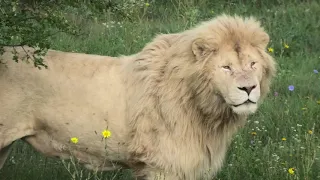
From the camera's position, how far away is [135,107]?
4141 mm

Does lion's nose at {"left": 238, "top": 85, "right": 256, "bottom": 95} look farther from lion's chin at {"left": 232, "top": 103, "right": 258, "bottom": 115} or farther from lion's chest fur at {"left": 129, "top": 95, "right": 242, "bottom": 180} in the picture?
lion's chest fur at {"left": 129, "top": 95, "right": 242, "bottom": 180}

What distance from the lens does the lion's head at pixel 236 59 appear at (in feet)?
12.1

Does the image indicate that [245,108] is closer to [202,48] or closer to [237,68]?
[237,68]

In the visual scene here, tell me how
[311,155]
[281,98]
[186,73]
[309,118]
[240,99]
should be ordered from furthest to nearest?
[281,98] < [309,118] < [311,155] < [186,73] < [240,99]

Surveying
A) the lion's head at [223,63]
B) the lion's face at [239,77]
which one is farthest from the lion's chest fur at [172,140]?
the lion's face at [239,77]

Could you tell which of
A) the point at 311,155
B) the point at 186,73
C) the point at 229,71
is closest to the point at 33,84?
the point at 186,73

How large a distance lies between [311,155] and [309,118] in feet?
3.42

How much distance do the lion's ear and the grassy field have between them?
911mm

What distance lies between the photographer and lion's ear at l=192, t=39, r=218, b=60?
3.87m

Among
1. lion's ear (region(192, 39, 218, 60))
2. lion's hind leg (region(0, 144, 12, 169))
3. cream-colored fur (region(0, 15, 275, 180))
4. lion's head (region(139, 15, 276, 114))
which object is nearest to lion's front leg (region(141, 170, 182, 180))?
cream-colored fur (region(0, 15, 275, 180))

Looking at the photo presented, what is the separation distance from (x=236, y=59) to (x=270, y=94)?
119 inches

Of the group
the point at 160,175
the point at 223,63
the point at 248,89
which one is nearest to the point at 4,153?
the point at 160,175

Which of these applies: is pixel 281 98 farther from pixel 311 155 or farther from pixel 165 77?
pixel 165 77

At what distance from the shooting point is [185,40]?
13.5ft
